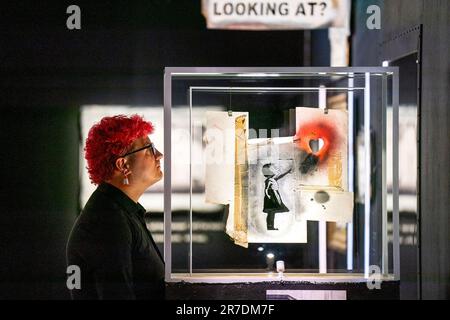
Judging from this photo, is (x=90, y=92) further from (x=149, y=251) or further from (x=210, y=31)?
(x=149, y=251)

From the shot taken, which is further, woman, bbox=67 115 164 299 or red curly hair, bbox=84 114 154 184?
red curly hair, bbox=84 114 154 184

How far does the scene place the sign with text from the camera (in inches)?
129

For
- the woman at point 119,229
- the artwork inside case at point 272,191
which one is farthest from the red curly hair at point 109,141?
the artwork inside case at point 272,191

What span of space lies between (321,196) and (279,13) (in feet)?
2.87

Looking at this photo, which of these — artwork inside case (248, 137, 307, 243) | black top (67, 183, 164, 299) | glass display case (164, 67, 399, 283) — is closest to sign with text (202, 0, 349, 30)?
glass display case (164, 67, 399, 283)

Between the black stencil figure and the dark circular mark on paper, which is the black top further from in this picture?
the dark circular mark on paper

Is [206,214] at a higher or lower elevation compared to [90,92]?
lower

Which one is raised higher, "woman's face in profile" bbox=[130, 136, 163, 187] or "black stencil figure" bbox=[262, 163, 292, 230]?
"woman's face in profile" bbox=[130, 136, 163, 187]

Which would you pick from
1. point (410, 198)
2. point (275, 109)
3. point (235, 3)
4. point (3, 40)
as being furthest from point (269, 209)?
point (3, 40)

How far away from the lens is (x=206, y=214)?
3244 millimetres

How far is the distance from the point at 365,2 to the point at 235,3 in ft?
2.25

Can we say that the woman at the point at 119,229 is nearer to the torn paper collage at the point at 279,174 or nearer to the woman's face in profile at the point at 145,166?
the woman's face in profile at the point at 145,166

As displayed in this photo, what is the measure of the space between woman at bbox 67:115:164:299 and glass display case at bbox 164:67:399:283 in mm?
140
